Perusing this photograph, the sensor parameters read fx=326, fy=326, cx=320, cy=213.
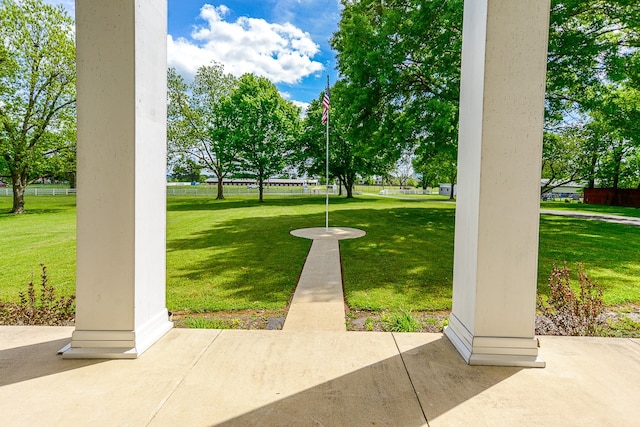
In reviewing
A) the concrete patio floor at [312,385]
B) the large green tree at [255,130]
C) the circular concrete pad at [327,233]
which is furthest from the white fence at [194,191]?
the concrete patio floor at [312,385]

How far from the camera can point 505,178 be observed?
2.39 m

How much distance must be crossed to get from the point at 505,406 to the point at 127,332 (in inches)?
105

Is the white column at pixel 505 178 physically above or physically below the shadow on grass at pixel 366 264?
above

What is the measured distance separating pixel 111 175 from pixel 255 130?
24600 millimetres

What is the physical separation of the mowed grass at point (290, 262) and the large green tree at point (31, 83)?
8174 millimetres

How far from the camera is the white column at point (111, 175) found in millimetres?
2402

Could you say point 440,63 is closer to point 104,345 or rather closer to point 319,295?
point 319,295

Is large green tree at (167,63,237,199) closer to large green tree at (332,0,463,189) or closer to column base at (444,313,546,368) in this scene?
large green tree at (332,0,463,189)

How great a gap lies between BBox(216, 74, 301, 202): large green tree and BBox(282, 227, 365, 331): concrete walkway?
18725 millimetres

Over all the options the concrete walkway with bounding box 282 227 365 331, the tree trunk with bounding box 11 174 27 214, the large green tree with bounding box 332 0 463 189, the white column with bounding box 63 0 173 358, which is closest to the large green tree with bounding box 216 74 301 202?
the tree trunk with bounding box 11 174 27 214

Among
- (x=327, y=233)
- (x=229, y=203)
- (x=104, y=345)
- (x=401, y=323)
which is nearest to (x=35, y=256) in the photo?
(x=104, y=345)

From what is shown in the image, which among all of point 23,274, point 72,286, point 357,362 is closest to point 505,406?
point 357,362

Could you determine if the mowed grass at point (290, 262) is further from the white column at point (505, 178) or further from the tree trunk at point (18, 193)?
the tree trunk at point (18, 193)

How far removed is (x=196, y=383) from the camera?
7.19 feet
